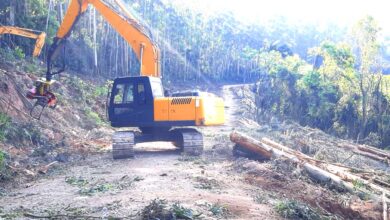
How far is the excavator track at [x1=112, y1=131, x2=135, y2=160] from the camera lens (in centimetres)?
1209

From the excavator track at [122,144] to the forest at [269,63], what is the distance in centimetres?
463

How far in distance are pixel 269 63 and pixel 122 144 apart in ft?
116

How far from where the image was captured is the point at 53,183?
9.15 m

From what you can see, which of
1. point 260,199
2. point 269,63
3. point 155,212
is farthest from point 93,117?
point 269,63

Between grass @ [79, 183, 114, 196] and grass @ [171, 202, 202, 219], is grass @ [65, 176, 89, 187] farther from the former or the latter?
grass @ [171, 202, 202, 219]

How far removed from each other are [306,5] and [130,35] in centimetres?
8828

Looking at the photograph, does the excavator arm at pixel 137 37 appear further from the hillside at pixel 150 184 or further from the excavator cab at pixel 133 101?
the hillside at pixel 150 184

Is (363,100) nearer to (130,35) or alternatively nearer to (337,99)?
(337,99)

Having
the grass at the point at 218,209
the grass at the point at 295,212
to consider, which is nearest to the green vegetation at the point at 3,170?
the grass at the point at 218,209

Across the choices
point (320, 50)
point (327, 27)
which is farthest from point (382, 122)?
point (327, 27)

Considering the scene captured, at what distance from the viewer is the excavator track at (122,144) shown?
12.1 m

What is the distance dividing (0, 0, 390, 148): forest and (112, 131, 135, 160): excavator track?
4.63 m

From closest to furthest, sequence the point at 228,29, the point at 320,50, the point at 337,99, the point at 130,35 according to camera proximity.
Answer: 1. the point at 130,35
2. the point at 337,99
3. the point at 320,50
4. the point at 228,29

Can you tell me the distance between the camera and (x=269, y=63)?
149 ft
